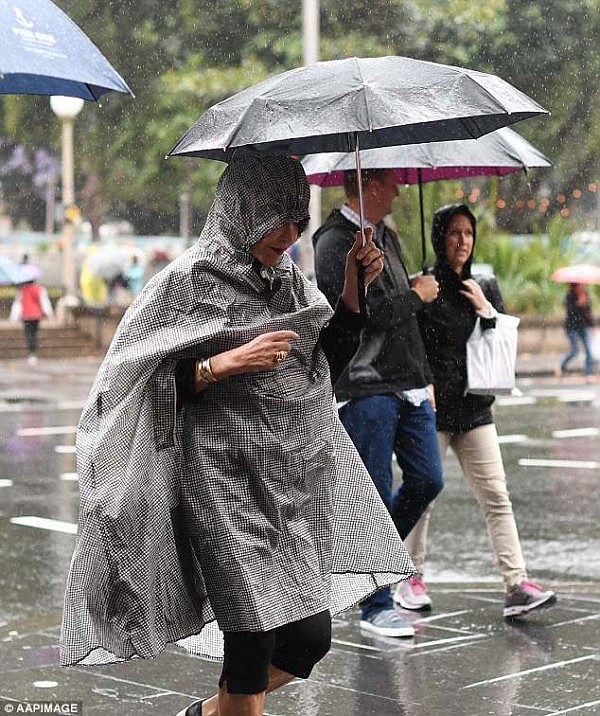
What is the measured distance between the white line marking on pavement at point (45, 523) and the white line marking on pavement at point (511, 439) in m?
5.80

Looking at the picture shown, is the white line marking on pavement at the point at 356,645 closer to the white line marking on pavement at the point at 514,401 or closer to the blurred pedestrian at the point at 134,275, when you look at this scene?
the white line marking on pavement at the point at 514,401

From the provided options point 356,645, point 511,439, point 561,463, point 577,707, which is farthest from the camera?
point 511,439

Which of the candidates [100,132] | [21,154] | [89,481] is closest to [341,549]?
[89,481]

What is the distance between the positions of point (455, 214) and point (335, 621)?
1.95 m

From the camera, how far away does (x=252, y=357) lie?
4.09 m

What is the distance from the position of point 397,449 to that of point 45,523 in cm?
417

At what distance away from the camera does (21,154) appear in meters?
58.8

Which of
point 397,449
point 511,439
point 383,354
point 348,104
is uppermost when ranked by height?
point 348,104

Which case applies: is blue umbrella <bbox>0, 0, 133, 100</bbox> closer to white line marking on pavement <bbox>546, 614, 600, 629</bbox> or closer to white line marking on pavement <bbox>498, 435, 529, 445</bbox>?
white line marking on pavement <bbox>546, 614, 600, 629</bbox>

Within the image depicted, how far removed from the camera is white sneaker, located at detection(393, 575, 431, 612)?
6.91 metres

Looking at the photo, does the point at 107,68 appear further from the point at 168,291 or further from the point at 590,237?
the point at 590,237

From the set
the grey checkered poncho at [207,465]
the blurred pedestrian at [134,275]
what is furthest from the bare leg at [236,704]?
the blurred pedestrian at [134,275]

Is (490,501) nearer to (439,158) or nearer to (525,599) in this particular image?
(525,599)

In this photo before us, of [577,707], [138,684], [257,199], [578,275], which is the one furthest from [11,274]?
[257,199]
